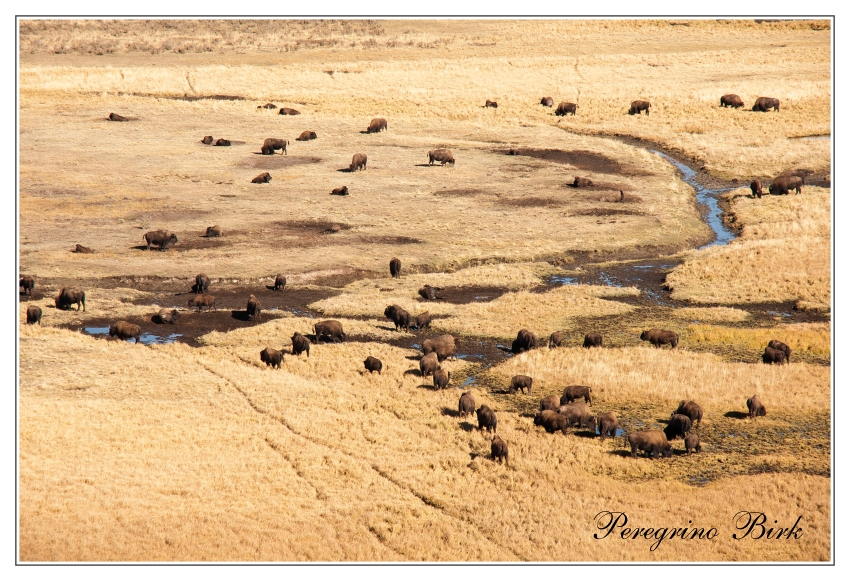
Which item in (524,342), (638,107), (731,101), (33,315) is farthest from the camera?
(731,101)

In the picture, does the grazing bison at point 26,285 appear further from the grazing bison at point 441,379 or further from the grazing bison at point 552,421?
the grazing bison at point 552,421

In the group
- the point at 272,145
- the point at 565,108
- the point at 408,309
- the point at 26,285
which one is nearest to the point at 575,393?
the point at 408,309

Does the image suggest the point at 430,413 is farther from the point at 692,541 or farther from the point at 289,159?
the point at 289,159

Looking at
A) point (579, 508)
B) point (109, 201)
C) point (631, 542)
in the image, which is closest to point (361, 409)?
point (579, 508)

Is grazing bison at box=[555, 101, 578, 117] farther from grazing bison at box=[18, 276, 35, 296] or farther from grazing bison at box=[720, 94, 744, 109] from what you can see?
grazing bison at box=[18, 276, 35, 296]

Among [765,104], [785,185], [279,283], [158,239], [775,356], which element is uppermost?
[765,104]

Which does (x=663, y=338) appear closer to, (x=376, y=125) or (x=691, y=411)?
(x=691, y=411)
